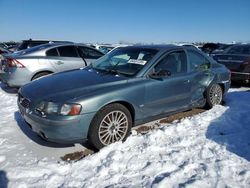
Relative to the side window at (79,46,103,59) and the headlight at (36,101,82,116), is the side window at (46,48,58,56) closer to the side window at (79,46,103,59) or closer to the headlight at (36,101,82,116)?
the side window at (79,46,103,59)

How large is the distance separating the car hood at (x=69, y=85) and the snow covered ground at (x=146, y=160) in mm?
822

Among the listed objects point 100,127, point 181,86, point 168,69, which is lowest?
point 100,127

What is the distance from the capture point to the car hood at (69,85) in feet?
13.4

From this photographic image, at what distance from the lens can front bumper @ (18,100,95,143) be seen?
12.6 feet

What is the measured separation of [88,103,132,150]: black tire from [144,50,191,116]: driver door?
477 mm

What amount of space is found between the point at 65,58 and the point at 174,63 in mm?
3804

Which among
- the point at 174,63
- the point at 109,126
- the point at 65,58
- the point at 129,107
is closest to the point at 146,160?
the point at 109,126

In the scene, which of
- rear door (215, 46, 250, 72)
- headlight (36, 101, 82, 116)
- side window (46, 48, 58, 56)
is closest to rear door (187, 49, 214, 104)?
headlight (36, 101, 82, 116)

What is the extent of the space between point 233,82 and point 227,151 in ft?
22.2

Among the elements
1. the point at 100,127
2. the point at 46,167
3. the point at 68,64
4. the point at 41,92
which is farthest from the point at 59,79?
the point at 68,64

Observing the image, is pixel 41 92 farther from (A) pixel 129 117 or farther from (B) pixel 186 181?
(B) pixel 186 181

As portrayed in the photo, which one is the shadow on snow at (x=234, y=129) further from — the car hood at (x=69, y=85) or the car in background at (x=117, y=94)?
the car hood at (x=69, y=85)

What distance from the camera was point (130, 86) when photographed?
450cm

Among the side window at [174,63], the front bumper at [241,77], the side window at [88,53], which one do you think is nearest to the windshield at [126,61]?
the side window at [174,63]
